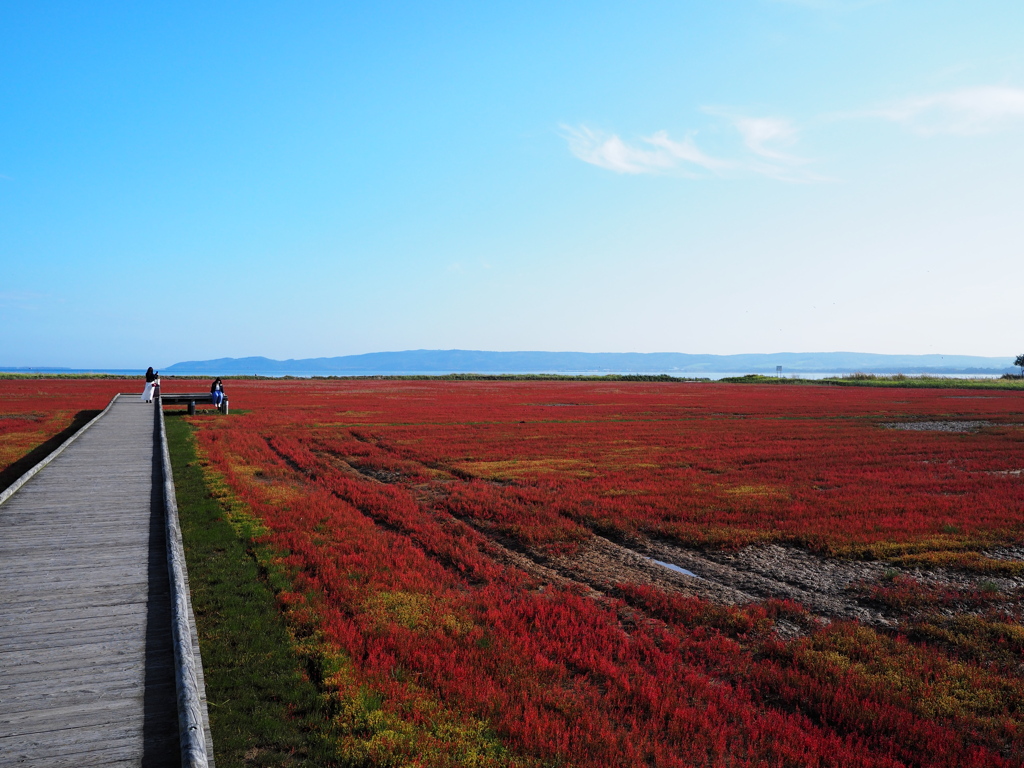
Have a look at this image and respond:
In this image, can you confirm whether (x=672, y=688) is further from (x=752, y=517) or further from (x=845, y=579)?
(x=752, y=517)

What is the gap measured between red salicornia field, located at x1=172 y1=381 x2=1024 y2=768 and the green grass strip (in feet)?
0.99

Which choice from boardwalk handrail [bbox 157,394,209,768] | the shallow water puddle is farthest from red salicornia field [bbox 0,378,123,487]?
the shallow water puddle

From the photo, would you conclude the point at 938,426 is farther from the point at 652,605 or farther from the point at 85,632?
the point at 85,632

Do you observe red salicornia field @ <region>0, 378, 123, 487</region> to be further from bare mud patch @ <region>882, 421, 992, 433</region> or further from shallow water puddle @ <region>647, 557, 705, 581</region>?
bare mud patch @ <region>882, 421, 992, 433</region>

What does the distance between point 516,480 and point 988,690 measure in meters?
13.3

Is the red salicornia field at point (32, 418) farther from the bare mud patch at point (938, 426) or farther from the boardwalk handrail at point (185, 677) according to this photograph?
the bare mud patch at point (938, 426)

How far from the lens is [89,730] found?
490 centimetres

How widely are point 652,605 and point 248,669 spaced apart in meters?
5.78

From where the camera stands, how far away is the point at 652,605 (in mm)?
9203

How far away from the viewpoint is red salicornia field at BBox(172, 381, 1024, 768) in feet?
19.1

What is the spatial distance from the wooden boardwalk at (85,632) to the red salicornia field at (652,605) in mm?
1692

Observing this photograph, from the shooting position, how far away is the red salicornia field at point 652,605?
5812 millimetres

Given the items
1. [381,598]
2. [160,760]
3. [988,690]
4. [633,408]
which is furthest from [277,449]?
[633,408]

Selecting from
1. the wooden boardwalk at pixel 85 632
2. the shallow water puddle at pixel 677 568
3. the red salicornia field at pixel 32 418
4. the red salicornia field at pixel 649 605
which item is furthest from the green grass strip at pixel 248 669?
the red salicornia field at pixel 32 418
